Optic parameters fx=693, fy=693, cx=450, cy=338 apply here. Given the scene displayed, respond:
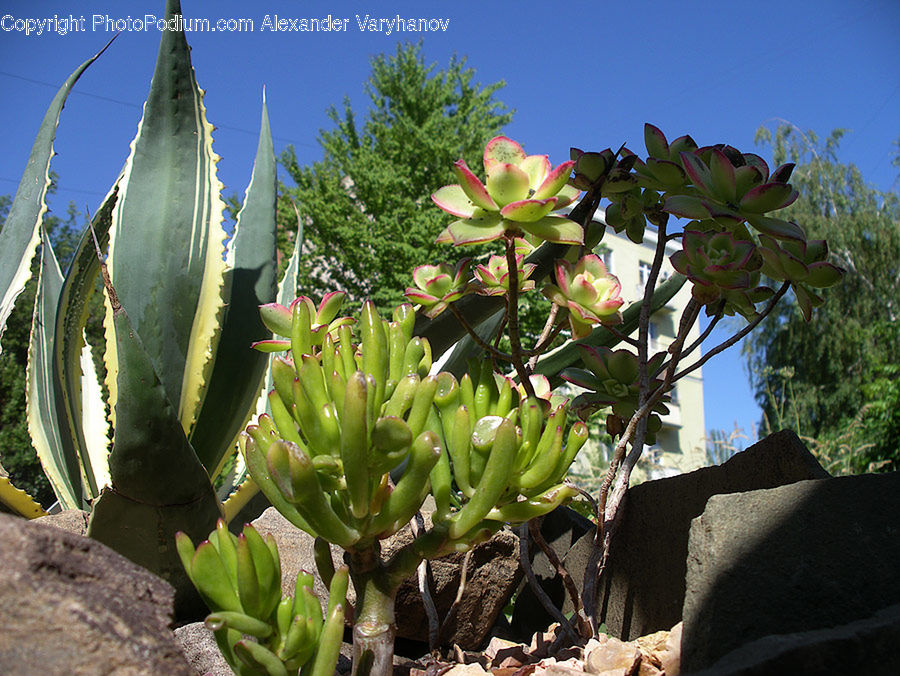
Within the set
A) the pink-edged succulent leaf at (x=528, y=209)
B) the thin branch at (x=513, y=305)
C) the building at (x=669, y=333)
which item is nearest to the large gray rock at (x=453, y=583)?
the thin branch at (x=513, y=305)

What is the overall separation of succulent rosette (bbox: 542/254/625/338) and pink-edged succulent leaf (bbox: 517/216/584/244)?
14 centimetres

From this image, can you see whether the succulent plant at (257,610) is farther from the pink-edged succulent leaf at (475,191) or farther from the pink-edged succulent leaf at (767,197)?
the pink-edged succulent leaf at (767,197)

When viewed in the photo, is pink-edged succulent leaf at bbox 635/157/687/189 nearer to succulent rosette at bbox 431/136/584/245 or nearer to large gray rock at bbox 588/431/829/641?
succulent rosette at bbox 431/136/584/245

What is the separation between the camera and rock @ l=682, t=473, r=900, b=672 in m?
0.64

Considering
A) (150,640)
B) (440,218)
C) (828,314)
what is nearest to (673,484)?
(150,640)

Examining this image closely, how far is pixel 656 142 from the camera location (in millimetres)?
1039

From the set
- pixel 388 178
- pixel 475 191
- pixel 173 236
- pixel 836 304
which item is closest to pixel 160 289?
pixel 173 236

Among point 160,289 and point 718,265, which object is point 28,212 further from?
point 718,265

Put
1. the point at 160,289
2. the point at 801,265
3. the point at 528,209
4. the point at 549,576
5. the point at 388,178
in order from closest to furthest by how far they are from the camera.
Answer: the point at 528,209 < the point at 801,265 < the point at 549,576 < the point at 160,289 < the point at 388,178

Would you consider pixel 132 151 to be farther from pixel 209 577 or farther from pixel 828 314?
pixel 828 314

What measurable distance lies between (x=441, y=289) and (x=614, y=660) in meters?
0.52

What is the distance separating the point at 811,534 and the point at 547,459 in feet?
0.90

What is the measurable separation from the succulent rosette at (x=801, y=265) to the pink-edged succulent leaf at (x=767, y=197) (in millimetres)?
58

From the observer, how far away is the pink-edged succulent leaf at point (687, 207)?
0.89m
